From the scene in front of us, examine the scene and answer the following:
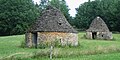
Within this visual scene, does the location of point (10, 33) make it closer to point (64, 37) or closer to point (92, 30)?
point (92, 30)

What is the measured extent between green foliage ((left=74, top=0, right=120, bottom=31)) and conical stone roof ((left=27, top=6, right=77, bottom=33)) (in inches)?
1726

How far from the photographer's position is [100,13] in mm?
89875

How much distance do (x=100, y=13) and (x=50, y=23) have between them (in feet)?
180

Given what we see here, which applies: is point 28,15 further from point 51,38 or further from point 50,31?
point 51,38

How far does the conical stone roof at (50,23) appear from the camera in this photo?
36.2 metres

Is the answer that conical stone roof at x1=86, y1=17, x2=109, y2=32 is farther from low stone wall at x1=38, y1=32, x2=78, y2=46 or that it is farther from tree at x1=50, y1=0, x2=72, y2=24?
tree at x1=50, y1=0, x2=72, y2=24

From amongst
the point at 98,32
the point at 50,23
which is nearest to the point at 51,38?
the point at 50,23

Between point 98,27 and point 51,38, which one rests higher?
point 98,27

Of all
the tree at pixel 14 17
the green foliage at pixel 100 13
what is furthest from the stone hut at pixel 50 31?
the green foliage at pixel 100 13

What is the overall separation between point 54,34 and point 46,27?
1.33 m

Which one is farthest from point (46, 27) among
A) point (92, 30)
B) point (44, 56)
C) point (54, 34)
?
point (92, 30)

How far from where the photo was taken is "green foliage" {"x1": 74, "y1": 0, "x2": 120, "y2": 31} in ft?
266

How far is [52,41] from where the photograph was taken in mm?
35219

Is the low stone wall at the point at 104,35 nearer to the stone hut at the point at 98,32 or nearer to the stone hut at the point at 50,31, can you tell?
the stone hut at the point at 98,32
